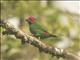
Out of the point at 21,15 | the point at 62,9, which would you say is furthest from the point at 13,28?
the point at 62,9

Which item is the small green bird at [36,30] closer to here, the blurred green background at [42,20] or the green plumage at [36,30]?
the green plumage at [36,30]

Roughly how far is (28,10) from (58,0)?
0.66ft

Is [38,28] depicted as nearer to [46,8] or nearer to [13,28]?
[13,28]

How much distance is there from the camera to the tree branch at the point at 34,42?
3.01ft

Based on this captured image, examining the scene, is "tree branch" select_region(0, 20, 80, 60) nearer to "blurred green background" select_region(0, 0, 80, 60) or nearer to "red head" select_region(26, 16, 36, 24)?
"red head" select_region(26, 16, 36, 24)

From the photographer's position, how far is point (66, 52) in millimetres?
964

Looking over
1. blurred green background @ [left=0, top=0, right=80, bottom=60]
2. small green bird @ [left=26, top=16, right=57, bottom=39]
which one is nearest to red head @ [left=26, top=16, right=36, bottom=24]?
small green bird @ [left=26, top=16, right=57, bottom=39]

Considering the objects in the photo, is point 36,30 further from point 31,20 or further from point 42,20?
point 42,20

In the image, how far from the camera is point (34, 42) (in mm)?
931

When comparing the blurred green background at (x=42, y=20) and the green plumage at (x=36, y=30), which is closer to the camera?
the green plumage at (x=36, y=30)

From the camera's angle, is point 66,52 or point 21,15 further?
point 21,15

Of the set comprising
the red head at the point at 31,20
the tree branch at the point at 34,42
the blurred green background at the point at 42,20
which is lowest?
the blurred green background at the point at 42,20

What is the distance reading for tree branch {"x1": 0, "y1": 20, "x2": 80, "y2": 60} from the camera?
0.92 meters

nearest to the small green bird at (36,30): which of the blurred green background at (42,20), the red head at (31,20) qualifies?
the red head at (31,20)
